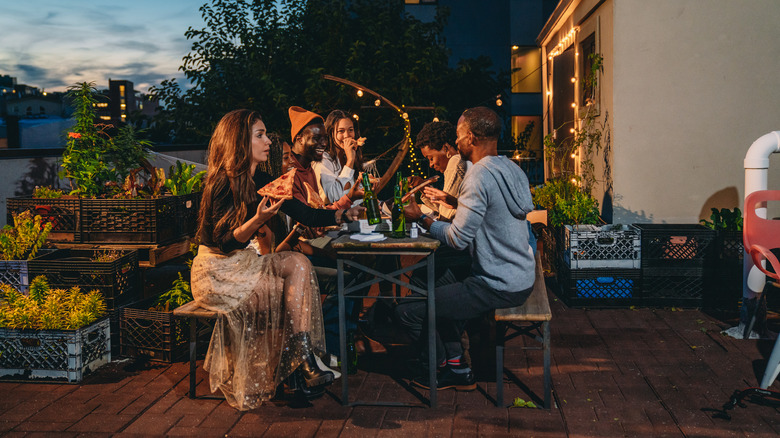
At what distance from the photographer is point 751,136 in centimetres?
708

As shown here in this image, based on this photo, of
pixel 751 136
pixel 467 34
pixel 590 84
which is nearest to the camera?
pixel 751 136

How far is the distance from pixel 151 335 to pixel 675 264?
15.6 ft

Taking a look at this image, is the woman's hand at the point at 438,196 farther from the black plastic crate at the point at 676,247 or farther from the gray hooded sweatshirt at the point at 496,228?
the black plastic crate at the point at 676,247

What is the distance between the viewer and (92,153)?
5.49m

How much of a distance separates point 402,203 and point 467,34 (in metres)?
19.3

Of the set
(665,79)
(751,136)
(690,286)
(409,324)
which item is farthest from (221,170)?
(751,136)

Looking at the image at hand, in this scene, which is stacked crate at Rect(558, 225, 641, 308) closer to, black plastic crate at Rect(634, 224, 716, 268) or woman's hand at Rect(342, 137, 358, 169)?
black plastic crate at Rect(634, 224, 716, 268)

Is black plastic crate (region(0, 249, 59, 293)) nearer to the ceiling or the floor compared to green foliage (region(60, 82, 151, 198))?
nearer to the floor

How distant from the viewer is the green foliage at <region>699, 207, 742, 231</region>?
653cm

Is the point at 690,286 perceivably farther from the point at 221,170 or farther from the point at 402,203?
the point at 221,170

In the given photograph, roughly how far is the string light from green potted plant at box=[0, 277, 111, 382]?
25.7ft

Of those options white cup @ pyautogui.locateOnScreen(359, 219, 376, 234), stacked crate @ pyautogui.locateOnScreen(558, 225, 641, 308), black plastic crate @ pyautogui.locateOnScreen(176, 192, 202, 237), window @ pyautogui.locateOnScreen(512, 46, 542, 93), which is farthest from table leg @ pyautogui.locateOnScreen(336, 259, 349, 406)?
window @ pyautogui.locateOnScreen(512, 46, 542, 93)

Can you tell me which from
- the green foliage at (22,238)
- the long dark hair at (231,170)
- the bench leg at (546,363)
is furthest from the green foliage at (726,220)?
the green foliage at (22,238)

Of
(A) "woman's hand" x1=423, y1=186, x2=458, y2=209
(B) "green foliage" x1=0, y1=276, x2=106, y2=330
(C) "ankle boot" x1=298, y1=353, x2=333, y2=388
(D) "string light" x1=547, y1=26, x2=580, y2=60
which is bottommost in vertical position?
(C) "ankle boot" x1=298, y1=353, x2=333, y2=388
